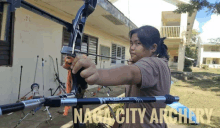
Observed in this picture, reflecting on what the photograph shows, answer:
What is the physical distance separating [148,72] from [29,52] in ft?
14.7

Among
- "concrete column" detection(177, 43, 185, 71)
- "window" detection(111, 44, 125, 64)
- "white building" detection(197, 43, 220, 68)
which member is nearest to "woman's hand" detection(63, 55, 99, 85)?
"window" detection(111, 44, 125, 64)

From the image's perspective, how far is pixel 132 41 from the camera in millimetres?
1338

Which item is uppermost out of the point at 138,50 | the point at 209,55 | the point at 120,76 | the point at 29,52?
the point at 209,55

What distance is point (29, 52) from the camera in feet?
15.8

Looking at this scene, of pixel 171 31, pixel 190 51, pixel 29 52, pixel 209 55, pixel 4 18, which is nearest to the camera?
pixel 4 18

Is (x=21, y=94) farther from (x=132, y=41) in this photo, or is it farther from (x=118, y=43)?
(x=118, y=43)

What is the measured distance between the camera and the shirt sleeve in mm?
1043

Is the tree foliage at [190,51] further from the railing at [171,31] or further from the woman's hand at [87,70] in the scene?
the woman's hand at [87,70]

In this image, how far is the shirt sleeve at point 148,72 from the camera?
1.04 meters

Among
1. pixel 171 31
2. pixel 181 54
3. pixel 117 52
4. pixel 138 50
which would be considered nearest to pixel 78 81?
pixel 138 50

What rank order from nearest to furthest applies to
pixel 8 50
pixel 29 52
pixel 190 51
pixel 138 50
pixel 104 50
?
pixel 138 50 → pixel 8 50 → pixel 29 52 → pixel 104 50 → pixel 190 51

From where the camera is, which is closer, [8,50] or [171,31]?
[8,50]

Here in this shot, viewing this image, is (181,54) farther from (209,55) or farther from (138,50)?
(209,55)

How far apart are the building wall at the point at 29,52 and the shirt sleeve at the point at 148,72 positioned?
4.06 m
